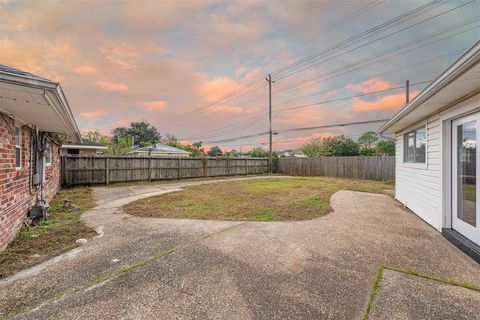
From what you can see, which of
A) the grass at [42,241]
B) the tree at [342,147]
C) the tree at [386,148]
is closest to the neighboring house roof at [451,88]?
the grass at [42,241]

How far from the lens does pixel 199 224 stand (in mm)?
4480

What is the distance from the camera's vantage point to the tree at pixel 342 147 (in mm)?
26422

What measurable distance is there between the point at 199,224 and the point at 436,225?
466 cm

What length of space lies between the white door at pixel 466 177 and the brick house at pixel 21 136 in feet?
18.3

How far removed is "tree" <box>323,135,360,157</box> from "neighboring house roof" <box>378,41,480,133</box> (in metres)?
23.1

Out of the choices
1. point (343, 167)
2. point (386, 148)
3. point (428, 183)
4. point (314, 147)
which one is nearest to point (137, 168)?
point (428, 183)

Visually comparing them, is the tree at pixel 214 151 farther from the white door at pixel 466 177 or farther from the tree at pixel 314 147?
the white door at pixel 466 177

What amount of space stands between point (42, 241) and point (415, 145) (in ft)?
27.2

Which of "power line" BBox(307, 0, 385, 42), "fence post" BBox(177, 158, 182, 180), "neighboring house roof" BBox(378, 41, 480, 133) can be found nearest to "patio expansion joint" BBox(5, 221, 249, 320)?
Answer: "neighboring house roof" BBox(378, 41, 480, 133)

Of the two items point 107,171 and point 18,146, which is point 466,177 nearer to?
point 18,146

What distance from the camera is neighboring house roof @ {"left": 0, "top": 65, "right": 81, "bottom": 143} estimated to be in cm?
222

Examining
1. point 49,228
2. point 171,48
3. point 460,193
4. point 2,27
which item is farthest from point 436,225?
point 171,48

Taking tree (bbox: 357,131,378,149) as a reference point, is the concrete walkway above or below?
below

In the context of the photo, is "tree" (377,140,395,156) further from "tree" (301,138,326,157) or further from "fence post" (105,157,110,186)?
"fence post" (105,157,110,186)
